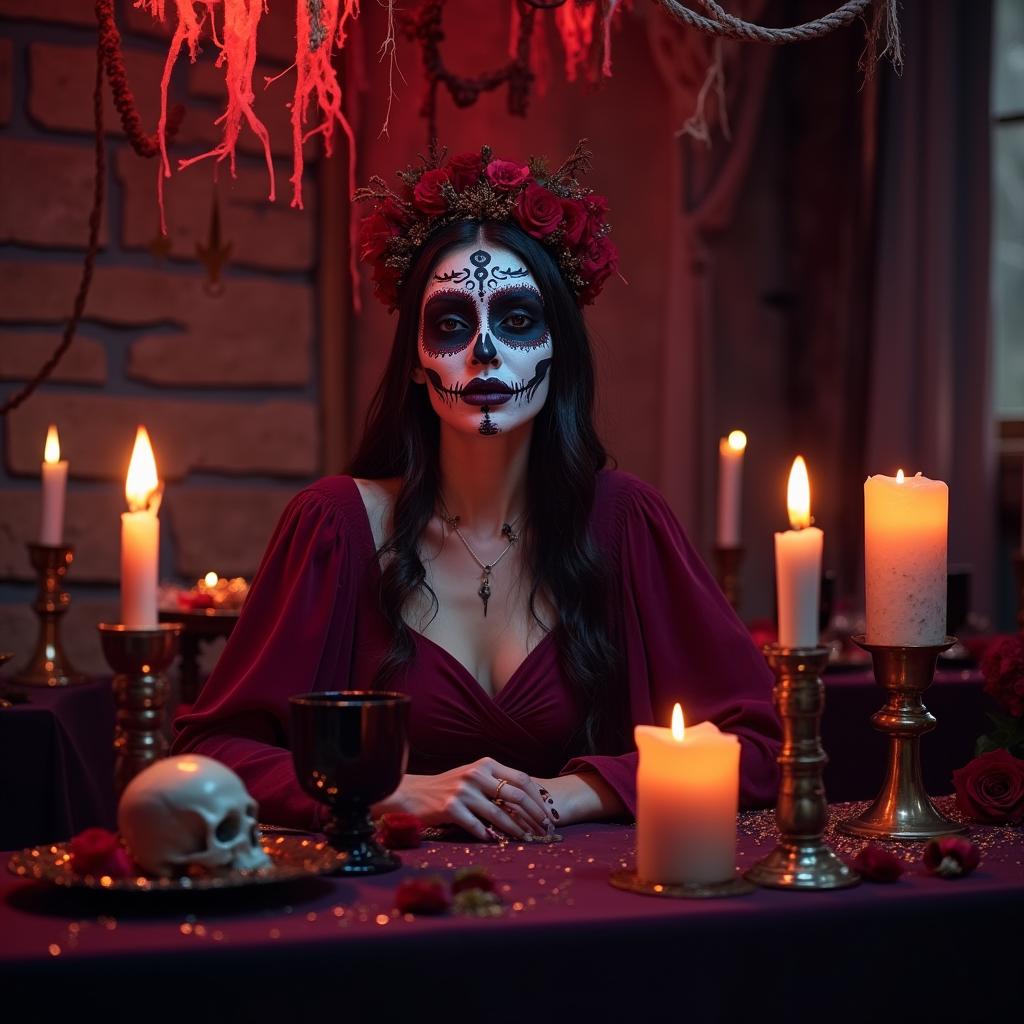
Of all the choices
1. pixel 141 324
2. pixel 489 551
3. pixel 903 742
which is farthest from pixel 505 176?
pixel 141 324

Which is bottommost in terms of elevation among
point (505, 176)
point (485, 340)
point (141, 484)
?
point (141, 484)

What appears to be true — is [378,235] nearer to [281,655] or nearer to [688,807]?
[281,655]

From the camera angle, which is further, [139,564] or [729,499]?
[729,499]

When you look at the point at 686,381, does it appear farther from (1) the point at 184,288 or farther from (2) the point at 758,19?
(1) the point at 184,288

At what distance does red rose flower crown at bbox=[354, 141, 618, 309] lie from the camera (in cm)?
226

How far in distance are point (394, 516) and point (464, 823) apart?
705 mm

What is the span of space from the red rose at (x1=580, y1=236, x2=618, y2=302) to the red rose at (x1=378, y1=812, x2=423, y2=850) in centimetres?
101

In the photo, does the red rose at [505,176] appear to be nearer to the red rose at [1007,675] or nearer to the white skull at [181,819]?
the red rose at [1007,675]

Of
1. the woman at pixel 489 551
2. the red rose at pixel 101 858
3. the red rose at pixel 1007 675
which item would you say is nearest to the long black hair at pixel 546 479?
the woman at pixel 489 551

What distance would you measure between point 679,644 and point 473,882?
2.92 ft

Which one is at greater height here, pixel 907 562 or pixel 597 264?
pixel 597 264

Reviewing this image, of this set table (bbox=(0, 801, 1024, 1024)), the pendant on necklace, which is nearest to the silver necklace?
the pendant on necklace

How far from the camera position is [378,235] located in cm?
231

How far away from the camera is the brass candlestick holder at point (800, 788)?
4.44 feet
